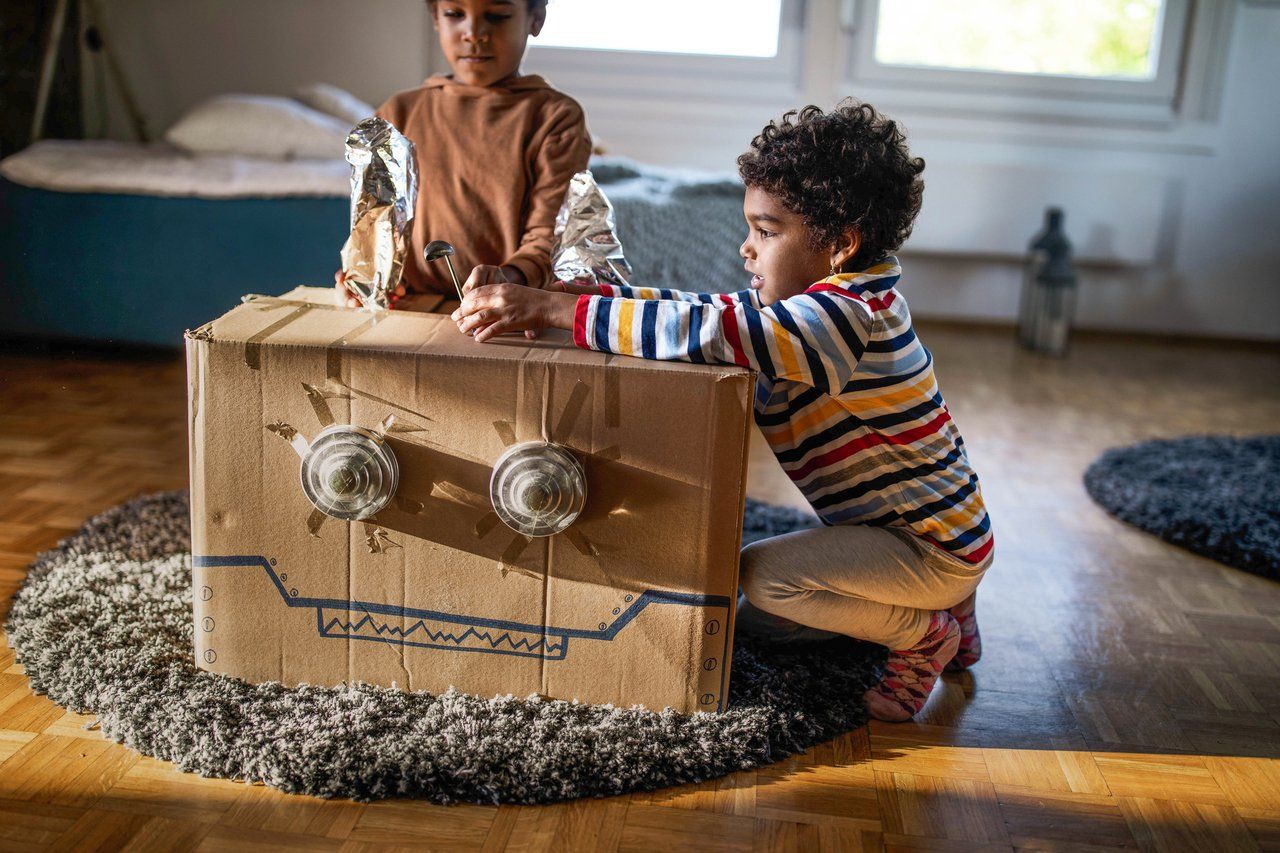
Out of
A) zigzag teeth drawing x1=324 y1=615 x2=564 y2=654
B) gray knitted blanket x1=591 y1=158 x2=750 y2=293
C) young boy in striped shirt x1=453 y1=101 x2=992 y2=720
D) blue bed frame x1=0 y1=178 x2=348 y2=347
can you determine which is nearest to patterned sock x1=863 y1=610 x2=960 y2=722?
young boy in striped shirt x1=453 y1=101 x2=992 y2=720

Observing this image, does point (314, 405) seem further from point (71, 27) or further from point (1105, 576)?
point (71, 27)

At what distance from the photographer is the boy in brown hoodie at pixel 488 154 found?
1342 mm

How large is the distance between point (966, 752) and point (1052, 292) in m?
2.33

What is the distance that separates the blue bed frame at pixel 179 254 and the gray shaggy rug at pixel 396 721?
1.14 metres

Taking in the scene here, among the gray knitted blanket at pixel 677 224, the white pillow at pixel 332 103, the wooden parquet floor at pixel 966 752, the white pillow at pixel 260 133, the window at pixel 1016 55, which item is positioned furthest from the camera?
the window at pixel 1016 55

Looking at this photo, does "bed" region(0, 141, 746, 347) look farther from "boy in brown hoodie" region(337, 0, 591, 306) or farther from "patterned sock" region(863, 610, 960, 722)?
"patterned sock" region(863, 610, 960, 722)

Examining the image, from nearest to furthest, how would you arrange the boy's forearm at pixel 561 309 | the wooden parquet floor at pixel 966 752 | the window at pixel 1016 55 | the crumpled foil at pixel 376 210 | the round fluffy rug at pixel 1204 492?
the wooden parquet floor at pixel 966 752, the boy's forearm at pixel 561 309, the crumpled foil at pixel 376 210, the round fluffy rug at pixel 1204 492, the window at pixel 1016 55

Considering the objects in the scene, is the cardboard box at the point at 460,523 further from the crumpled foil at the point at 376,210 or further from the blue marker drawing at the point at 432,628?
the crumpled foil at the point at 376,210

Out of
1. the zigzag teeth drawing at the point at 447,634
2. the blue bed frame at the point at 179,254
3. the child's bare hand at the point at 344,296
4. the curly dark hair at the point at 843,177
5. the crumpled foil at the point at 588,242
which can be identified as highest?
the curly dark hair at the point at 843,177

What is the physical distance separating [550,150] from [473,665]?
621 mm

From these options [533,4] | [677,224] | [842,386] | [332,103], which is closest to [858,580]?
[842,386]

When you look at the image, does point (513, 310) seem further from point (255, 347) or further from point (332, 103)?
point (332, 103)

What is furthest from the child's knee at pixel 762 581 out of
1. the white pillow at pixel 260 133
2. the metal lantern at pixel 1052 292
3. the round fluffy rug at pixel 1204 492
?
the metal lantern at pixel 1052 292

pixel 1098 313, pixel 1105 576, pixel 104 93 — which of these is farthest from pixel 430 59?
pixel 1105 576
